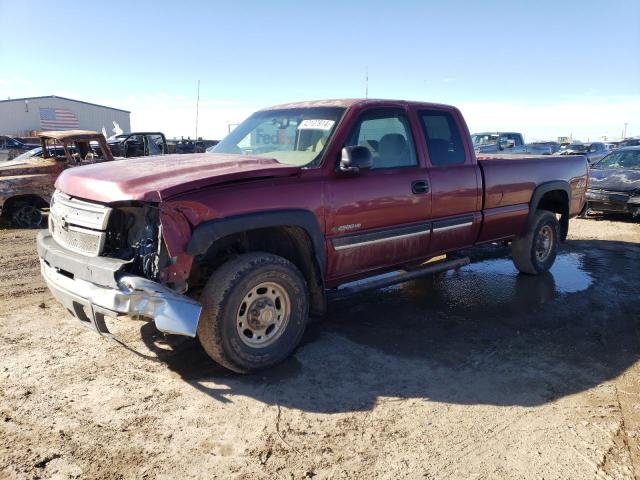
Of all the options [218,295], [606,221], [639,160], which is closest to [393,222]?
[218,295]

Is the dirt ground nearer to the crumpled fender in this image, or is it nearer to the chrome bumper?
the chrome bumper

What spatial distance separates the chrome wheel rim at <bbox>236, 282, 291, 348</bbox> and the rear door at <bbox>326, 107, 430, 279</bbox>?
1.91 ft

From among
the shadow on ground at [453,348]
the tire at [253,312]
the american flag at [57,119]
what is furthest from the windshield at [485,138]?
the american flag at [57,119]

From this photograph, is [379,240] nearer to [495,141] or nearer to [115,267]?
[115,267]

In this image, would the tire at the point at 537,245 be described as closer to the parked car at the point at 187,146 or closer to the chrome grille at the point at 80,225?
the chrome grille at the point at 80,225

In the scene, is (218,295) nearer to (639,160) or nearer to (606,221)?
(606,221)

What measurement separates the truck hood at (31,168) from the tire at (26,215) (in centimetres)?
62

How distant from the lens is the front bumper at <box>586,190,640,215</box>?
1070cm

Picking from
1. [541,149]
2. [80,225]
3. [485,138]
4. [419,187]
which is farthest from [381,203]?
[541,149]

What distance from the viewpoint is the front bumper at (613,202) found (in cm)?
1070

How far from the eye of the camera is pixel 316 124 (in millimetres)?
4301

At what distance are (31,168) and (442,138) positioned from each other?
839cm

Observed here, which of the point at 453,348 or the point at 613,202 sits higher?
the point at 613,202

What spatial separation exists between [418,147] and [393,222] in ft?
2.80
